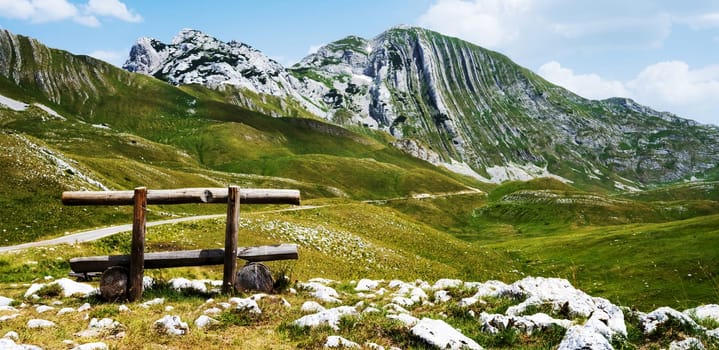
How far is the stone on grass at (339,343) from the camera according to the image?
9.98 metres

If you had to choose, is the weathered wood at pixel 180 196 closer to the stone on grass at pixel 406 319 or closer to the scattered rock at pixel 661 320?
the stone on grass at pixel 406 319

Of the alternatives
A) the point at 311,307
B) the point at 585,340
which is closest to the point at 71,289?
the point at 311,307

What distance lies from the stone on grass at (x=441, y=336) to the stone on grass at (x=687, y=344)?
4.07m

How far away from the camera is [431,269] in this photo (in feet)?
151

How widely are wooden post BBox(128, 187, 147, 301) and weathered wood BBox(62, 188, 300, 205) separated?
1.19 feet

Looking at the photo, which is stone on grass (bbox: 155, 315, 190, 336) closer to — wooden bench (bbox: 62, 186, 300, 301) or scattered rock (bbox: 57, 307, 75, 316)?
scattered rock (bbox: 57, 307, 75, 316)

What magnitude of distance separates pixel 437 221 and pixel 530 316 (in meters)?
142

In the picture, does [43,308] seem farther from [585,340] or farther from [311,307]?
[585,340]

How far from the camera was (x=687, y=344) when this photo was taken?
30.3 feet

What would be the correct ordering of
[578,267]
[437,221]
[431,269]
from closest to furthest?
[431,269]
[578,267]
[437,221]

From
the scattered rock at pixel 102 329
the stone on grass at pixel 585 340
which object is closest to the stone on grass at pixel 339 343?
the stone on grass at pixel 585 340

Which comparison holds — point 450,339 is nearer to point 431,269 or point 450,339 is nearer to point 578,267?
point 431,269

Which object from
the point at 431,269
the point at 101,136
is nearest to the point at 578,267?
the point at 431,269

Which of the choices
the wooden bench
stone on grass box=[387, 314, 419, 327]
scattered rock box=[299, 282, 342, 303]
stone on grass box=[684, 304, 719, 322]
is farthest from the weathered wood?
stone on grass box=[684, 304, 719, 322]
